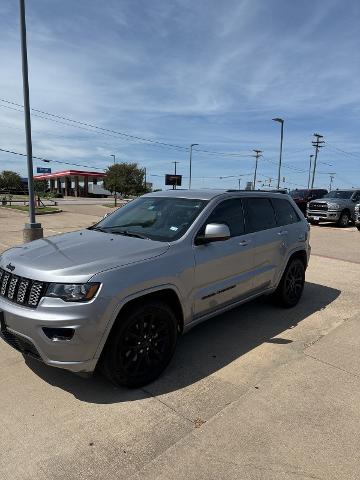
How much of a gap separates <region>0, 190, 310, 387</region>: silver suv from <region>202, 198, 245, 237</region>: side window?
1 centimetres

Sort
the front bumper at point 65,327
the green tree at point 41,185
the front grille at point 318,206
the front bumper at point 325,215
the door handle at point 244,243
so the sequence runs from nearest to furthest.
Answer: the front bumper at point 65,327 → the door handle at point 244,243 → the front bumper at point 325,215 → the front grille at point 318,206 → the green tree at point 41,185

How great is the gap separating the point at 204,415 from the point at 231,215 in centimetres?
228

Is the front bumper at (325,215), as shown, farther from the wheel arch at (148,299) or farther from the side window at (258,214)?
the wheel arch at (148,299)

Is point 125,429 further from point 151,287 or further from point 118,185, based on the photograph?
point 118,185

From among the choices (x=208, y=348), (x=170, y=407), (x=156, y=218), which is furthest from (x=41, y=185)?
(x=170, y=407)

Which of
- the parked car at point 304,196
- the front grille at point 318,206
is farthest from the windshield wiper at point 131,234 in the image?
the parked car at point 304,196

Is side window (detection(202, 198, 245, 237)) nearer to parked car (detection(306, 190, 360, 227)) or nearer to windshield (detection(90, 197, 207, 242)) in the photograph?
windshield (detection(90, 197, 207, 242))

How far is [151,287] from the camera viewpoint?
341 centimetres

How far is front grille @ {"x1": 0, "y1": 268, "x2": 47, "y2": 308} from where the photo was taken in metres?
3.14

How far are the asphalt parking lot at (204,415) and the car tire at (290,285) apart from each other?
3.03 ft

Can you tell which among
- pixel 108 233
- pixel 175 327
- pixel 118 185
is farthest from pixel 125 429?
pixel 118 185

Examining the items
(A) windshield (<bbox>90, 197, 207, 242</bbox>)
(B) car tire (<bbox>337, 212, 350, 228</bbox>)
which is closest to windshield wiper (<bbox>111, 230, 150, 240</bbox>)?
(A) windshield (<bbox>90, 197, 207, 242</bbox>)

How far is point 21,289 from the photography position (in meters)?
3.27

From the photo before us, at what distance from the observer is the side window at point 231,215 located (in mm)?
4387
